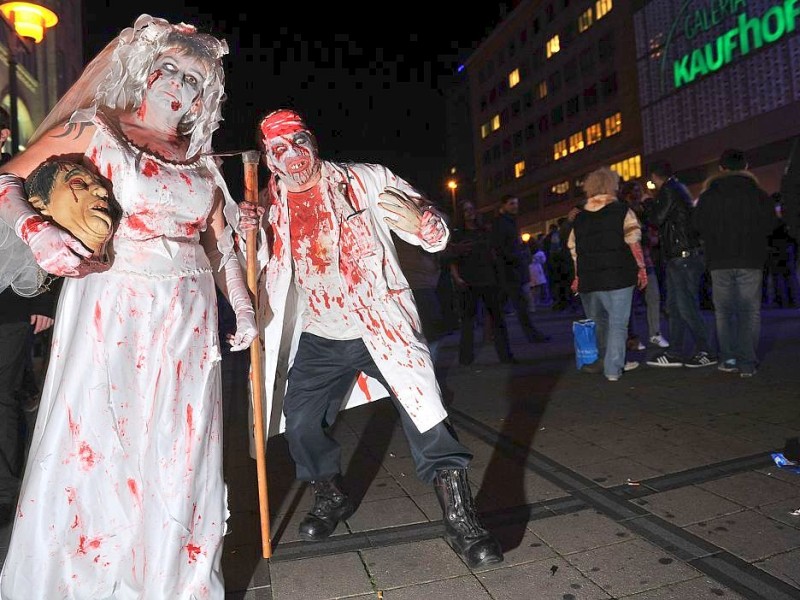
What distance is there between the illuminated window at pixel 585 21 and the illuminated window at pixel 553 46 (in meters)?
3.88

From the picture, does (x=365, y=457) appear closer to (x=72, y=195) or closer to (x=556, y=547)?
(x=556, y=547)

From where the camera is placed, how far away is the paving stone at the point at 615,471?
3531 mm

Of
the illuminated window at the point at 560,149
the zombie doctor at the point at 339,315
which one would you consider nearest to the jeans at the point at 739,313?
the zombie doctor at the point at 339,315

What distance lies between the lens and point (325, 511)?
10.1ft

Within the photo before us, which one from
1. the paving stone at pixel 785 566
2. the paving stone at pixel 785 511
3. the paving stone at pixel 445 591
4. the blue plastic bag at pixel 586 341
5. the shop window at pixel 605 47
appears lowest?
the paving stone at pixel 785 511

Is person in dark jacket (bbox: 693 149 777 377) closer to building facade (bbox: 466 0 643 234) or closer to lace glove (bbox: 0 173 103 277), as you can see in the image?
lace glove (bbox: 0 173 103 277)

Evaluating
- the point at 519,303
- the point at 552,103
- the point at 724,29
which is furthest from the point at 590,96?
the point at 519,303

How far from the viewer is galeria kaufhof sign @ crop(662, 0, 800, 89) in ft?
79.8

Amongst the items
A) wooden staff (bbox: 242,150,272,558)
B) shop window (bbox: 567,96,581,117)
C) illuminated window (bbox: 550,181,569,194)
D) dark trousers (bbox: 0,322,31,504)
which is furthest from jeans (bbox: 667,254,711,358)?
illuminated window (bbox: 550,181,569,194)

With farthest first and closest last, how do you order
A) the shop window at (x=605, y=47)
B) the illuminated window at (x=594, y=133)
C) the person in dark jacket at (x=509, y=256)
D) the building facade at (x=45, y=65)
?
the illuminated window at (x=594, y=133) < the shop window at (x=605, y=47) < the building facade at (x=45, y=65) < the person in dark jacket at (x=509, y=256)

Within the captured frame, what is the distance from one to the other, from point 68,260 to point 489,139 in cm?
6825

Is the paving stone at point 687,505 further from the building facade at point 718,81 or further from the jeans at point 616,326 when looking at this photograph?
the building facade at point 718,81

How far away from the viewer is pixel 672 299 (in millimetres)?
6906

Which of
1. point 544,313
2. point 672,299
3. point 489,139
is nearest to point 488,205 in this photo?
point 489,139
